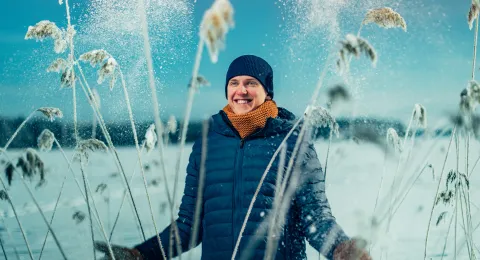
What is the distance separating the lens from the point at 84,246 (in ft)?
11.7

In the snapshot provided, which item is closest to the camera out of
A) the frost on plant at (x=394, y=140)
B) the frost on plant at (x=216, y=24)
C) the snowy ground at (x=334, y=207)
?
the frost on plant at (x=216, y=24)

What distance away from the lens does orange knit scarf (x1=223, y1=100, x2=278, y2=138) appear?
2436mm

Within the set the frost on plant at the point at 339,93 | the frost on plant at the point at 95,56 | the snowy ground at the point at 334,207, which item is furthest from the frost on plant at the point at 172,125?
the frost on plant at the point at 339,93

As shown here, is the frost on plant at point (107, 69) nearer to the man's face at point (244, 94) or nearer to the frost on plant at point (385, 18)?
the man's face at point (244, 94)

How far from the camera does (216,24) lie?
121cm

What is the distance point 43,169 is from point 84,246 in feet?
6.91

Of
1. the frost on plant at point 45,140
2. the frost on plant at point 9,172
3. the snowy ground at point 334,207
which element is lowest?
the snowy ground at point 334,207

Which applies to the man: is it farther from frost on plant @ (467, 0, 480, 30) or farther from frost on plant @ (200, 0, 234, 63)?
frost on plant @ (200, 0, 234, 63)

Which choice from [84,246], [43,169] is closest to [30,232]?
[84,246]

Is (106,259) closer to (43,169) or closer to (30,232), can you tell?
(43,169)

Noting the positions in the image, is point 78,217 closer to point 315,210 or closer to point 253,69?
point 253,69

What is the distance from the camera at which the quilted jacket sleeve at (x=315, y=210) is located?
209 cm

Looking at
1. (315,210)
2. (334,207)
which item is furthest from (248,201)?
(334,207)

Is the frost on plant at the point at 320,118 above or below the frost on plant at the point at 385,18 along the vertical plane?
below
